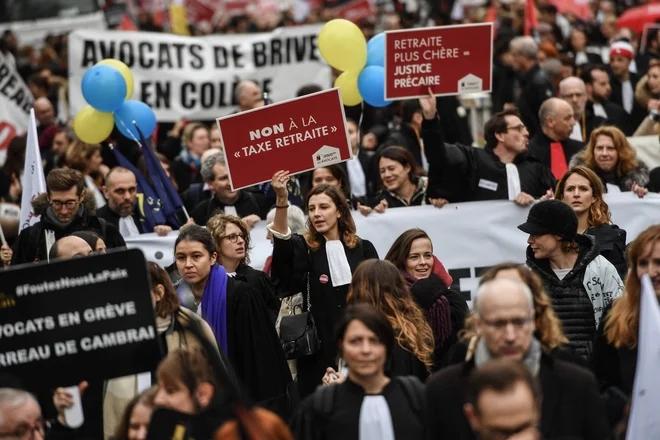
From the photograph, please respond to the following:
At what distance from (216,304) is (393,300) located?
127 centimetres

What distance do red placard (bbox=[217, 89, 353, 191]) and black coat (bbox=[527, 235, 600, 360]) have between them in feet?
6.54

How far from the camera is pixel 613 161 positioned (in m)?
9.60

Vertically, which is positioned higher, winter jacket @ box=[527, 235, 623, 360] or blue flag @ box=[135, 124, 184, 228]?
blue flag @ box=[135, 124, 184, 228]

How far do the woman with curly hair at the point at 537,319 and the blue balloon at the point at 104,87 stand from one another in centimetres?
516

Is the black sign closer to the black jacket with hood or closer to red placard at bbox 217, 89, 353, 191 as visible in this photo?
the black jacket with hood

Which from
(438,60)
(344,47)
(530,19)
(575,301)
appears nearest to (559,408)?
(575,301)

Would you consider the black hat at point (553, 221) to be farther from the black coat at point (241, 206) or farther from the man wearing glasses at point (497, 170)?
the black coat at point (241, 206)

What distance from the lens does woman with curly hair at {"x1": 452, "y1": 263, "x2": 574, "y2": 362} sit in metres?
5.60

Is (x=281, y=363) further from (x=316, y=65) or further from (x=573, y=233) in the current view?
(x=316, y=65)

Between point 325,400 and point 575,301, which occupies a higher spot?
point 575,301

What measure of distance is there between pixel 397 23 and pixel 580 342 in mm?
11416

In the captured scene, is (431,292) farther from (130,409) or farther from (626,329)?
(130,409)

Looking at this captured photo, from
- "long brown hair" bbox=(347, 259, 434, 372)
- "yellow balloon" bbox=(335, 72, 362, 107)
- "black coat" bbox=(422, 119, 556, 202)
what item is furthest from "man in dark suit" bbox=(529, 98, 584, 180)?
"long brown hair" bbox=(347, 259, 434, 372)

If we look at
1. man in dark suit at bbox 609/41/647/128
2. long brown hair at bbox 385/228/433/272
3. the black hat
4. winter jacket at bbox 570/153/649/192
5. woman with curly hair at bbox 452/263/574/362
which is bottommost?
woman with curly hair at bbox 452/263/574/362
